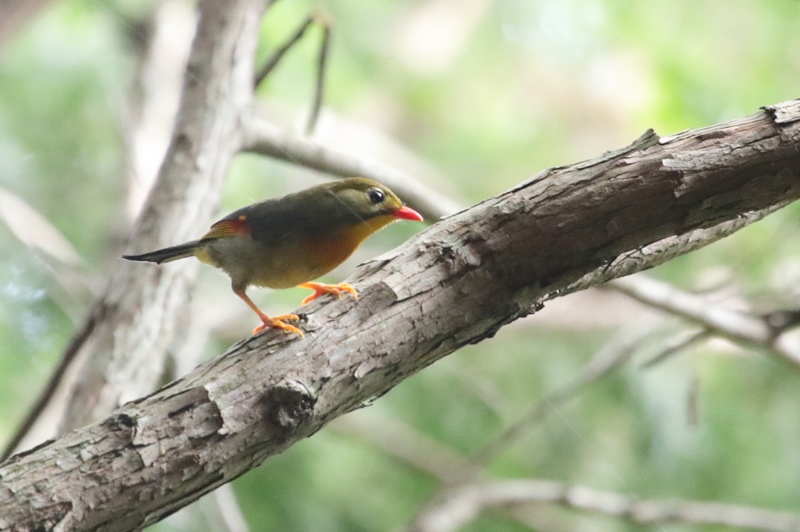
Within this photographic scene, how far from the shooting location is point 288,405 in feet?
7.43

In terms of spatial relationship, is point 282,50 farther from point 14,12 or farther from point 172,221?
point 14,12

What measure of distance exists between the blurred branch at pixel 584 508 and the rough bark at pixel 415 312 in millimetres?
2860

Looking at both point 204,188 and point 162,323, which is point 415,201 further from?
point 162,323

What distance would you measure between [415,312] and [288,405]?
1.41 ft

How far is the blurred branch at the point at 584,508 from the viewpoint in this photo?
16.3 feet

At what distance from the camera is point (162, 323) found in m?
3.83

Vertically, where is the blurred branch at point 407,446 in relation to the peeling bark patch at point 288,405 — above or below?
above

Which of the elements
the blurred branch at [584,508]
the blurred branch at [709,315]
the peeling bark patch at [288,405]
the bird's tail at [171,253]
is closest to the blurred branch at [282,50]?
the bird's tail at [171,253]

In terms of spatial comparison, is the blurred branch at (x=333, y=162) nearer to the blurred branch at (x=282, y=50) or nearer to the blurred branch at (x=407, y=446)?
the blurred branch at (x=282, y=50)

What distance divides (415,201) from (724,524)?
104 inches

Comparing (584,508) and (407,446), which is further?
(407,446)

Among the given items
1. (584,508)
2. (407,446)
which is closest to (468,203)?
(407,446)

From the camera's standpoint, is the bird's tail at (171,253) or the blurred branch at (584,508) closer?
the bird's tail at (171,253)

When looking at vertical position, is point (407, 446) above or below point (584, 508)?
above
